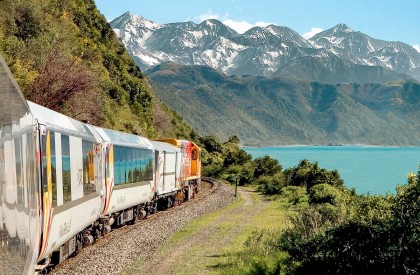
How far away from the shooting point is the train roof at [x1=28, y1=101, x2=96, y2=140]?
11.2m

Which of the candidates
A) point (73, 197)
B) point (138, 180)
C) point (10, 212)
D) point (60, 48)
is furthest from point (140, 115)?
point (10, 212)

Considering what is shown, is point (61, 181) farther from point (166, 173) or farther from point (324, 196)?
point (324, 196)

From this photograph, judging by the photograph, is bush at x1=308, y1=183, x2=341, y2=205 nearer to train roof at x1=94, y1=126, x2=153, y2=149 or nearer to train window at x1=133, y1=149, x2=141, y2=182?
train roof at x1=94, y1=126, x2=153, y2=149

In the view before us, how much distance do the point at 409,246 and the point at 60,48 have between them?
41.9m

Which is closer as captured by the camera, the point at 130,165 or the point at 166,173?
the point at 130,165

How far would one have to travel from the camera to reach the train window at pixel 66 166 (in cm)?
1295

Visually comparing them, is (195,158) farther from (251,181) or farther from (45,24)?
(251,181)

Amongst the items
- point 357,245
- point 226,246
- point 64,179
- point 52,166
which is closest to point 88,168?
point 64,179

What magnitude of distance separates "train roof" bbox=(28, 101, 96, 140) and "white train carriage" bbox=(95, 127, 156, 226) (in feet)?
12.6

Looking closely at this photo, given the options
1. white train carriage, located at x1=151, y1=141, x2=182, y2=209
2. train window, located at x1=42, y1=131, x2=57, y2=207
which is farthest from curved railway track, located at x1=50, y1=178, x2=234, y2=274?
train window, located at x1=42, y1=131, x2=57, y2=207

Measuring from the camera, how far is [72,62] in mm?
45656

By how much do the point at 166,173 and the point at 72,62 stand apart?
1655 cm

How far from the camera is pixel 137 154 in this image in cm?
2589

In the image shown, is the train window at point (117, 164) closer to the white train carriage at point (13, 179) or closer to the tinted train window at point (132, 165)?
the tinted train window at point (132, 165)
